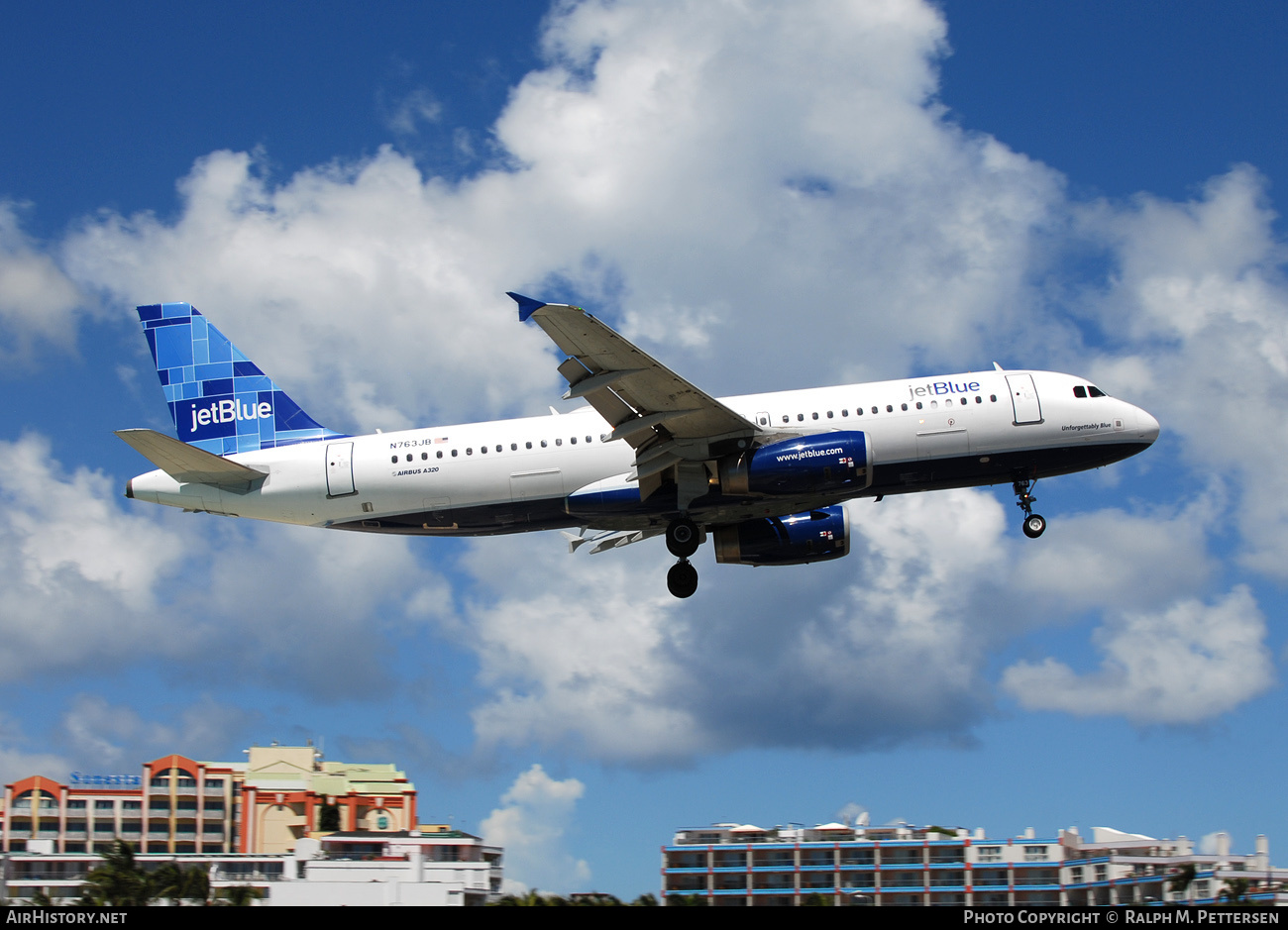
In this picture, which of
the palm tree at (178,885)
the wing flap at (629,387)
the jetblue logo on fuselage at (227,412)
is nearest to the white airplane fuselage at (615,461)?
the wing flap at (629,387)

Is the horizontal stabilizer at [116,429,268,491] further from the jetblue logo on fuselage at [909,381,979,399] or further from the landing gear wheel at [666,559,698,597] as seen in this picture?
the jetblue logo on fuselage at [909,381,979,399]

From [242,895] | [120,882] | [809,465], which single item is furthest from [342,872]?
[809,465]

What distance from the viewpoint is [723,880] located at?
81812mm

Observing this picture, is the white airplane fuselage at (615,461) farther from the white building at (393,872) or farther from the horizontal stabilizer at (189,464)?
the white building at (393,872)

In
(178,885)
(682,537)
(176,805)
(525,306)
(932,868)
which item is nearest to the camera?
(525,306)

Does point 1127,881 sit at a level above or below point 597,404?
below

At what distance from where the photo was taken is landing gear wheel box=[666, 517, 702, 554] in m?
35.4

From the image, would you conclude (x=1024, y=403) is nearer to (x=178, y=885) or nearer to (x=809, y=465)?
(x=809, y=465)

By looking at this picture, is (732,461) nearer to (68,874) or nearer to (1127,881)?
(1127,881)

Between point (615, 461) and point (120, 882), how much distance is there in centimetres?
4490

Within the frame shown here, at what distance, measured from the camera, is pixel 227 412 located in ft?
125

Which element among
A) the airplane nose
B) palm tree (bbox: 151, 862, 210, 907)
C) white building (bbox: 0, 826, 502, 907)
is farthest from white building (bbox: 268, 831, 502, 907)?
the airplane nose
